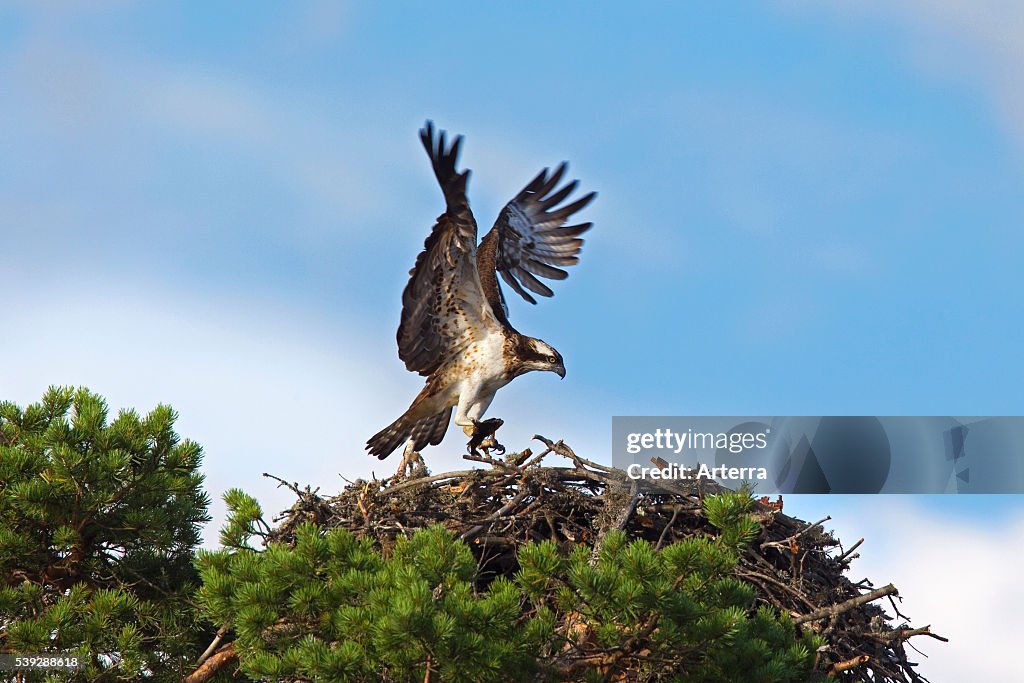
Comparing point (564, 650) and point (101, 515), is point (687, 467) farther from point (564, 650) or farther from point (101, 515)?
point (101, 515)

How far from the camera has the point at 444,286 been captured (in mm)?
9930

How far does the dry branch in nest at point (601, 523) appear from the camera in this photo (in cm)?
775

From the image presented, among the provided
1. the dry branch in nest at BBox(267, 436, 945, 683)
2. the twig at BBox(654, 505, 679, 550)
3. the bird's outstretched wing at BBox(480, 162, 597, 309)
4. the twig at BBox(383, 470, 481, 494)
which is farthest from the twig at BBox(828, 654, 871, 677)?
the bird's outstretched wing at BBox(480, 162, 597, 309)

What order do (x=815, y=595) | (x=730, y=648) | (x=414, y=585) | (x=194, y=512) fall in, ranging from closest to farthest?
(x=414, y=585) → (x=730, y=648) → (x=815, y=595) → (x=194, y=512)

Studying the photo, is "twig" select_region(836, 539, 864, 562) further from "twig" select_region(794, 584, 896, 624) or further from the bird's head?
the bird's head

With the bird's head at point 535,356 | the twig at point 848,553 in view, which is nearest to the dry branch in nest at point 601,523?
the twig at point 848,553

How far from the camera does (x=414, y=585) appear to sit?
591 centimetres

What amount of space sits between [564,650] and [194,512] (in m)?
3.04

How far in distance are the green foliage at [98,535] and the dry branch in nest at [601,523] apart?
89cm

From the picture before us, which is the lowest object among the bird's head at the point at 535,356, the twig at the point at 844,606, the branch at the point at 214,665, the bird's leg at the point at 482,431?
the branch at the point at 214,665

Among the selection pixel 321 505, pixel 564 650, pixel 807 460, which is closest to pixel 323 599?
pixel 564 650

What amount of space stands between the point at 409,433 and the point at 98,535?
3.03m

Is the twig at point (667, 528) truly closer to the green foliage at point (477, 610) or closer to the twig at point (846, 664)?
the green foliage at point (477, 610)

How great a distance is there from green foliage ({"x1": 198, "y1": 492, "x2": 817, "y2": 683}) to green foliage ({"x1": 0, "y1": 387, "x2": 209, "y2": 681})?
53.8 inches
